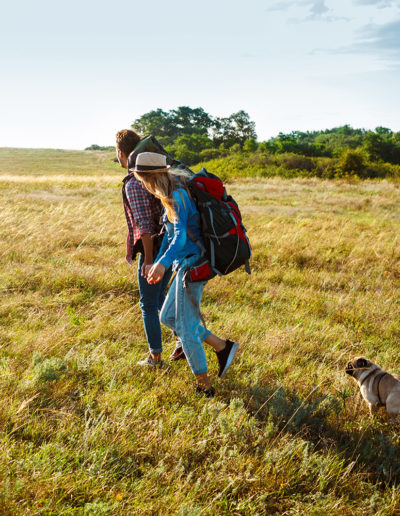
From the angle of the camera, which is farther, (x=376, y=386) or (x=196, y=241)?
(x=376, y=386)

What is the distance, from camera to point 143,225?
294 cm

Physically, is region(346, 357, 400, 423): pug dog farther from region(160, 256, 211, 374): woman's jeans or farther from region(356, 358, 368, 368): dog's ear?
region(160, 256, 211, 374): woman's jeans

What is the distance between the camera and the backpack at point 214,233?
8.43ft

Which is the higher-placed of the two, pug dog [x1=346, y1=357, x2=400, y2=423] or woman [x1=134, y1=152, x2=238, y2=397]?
woman [x1=134, y1=152, x2=238, y2=397]

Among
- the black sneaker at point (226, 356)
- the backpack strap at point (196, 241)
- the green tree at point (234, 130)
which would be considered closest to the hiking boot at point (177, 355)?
the black sneaker at point (226, 356)

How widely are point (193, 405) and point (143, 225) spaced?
1429 millimetres

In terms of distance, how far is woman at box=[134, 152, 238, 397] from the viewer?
8.03 feet

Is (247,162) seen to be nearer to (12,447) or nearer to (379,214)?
(379,214)

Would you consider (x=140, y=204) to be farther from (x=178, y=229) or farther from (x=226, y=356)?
(x=226, y=356)

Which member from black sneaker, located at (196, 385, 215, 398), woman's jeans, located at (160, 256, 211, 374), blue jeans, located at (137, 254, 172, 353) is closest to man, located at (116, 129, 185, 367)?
blue jeans, located at (137, 254, 172, 353)

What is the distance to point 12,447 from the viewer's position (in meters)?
2.11

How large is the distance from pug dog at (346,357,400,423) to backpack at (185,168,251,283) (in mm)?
1317

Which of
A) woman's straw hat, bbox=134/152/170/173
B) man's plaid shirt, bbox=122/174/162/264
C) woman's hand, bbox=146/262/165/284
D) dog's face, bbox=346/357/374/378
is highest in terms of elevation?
woman's straw hat, bbox=134/152/170/173

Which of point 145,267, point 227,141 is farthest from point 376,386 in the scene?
point 227,141
